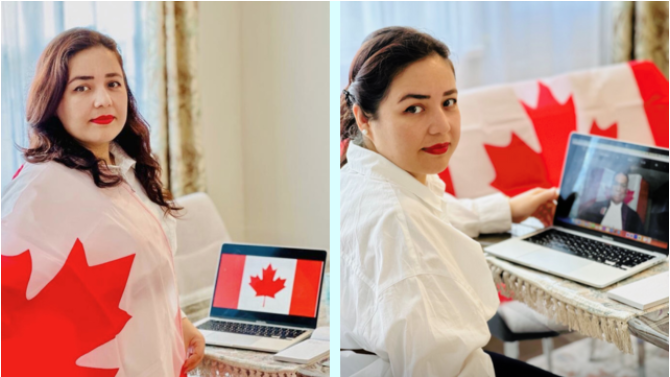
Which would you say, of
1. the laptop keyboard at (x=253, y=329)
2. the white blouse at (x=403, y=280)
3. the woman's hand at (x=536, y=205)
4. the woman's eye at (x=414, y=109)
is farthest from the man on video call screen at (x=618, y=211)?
the laptop keyboard at (x=253, y=329)

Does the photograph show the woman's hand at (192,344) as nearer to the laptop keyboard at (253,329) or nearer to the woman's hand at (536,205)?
the laptop keyboard at (253,329)

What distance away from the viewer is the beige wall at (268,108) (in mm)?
868

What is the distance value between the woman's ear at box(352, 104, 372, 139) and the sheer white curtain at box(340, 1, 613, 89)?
1.23m

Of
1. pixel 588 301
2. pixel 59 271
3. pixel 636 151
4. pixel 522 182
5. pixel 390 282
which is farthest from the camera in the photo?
pixel 522 182

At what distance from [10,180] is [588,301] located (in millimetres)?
916

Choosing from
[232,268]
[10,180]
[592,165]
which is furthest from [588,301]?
[10,180]

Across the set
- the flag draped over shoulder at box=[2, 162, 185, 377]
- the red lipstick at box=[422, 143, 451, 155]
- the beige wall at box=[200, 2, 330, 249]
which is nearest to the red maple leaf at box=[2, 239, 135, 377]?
the flag draped over shoulder at box=[2, 162, 185, 377]

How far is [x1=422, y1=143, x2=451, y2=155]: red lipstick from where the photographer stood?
89cm

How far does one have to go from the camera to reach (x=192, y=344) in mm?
897

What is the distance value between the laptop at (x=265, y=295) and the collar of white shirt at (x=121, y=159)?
189 millimetres

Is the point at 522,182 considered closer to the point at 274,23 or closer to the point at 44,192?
the point at 274,23

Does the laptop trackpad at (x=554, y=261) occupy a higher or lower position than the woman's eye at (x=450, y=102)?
lower

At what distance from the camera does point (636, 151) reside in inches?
49.4

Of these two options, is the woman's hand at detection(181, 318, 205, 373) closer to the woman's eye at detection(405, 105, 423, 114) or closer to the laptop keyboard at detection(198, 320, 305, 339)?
the laptop keyboard at detection(198, 320, 305, 339)
